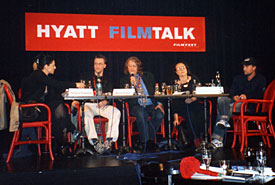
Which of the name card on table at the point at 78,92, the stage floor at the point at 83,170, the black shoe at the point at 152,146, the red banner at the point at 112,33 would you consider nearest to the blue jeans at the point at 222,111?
the stage floor at the point at 83,170

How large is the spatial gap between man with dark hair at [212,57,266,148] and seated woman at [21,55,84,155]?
A: 1751mm

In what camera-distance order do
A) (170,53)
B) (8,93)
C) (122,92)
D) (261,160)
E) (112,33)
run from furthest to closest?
(170,53) → (112,33) → (122,92) → (8,93) → (261,160)

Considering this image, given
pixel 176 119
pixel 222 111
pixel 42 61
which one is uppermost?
pixel 42 61

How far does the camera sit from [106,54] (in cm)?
552

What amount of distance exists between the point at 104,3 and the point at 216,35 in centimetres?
197

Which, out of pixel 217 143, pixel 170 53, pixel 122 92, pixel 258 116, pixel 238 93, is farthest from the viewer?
pixel 170 53

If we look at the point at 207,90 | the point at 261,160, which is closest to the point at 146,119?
the point at 207,90

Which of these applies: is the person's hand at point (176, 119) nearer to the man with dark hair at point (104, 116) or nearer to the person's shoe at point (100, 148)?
the man with dark hair at point (104, 116)

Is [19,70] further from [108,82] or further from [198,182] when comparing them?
[198,182]

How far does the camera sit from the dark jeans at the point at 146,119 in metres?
4.30

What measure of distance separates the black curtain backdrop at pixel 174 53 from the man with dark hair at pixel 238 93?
0.78 m

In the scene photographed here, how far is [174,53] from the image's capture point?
570cm

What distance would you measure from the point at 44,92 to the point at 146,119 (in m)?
1.32

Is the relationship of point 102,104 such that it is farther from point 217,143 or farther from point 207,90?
point 217,143
